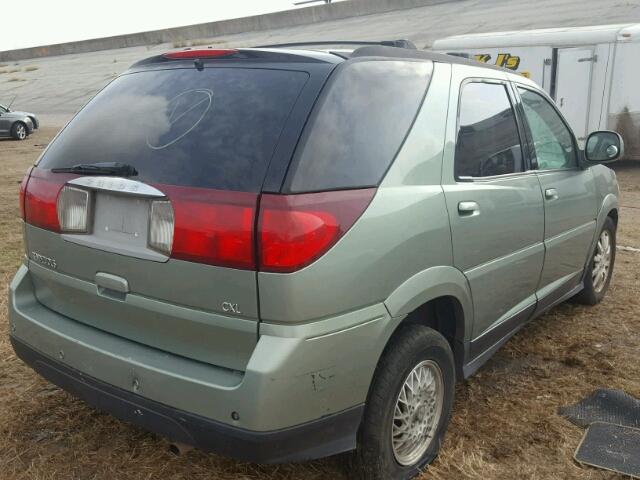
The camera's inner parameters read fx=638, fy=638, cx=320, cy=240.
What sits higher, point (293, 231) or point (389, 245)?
point (293, 231)

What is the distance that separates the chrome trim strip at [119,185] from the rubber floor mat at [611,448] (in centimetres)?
222

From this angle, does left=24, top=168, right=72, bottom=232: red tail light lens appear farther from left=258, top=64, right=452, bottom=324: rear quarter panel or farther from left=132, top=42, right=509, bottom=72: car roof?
left=258, top=64, right=452, bottom=324: rear quarter panel

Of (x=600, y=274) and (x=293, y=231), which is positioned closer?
(x=293, y=231)

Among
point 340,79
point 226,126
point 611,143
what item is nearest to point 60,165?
point 226,126

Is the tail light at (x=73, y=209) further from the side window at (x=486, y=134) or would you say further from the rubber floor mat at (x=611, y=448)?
the rubber floor mat at (x=611, y=448)

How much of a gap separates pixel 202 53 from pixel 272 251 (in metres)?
1.04

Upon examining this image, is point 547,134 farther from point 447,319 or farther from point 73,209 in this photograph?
point 73,209

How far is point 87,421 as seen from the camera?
10.4 ft

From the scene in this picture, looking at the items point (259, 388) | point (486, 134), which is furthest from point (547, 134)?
point (259, 388)

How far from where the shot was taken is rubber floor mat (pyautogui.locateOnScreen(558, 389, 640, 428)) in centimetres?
324

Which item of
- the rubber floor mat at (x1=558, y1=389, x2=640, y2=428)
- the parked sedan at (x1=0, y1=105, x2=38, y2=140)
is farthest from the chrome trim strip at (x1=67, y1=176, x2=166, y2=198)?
the parked sedan at (x1=0, y1=105, x2=38, y2=140)

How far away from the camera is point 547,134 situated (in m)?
3.87

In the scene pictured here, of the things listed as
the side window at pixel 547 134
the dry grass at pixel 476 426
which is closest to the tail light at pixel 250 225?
the dry grass at pixel 476 426

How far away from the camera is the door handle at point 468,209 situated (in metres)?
2.75
